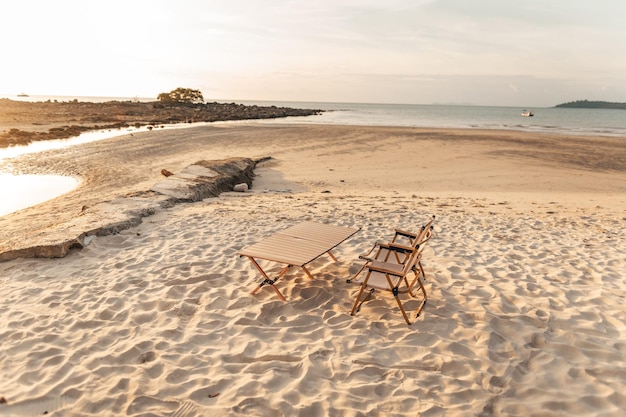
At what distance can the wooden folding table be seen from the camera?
4.88 meters

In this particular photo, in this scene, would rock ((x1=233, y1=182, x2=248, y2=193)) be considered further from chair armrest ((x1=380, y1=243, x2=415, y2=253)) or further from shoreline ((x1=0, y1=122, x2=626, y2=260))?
chair armrest ((x1=380, y1=243, x2=415, y2=253))

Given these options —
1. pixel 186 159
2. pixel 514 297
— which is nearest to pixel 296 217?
pixel 514 297

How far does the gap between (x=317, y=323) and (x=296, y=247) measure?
1.14 m

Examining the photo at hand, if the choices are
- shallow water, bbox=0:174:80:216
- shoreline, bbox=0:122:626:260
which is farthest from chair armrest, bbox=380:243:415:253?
shallow water, bbox=0:174:80:216

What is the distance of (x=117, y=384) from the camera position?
11.3 feet

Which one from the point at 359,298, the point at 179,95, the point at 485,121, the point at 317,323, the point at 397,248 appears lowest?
the point at 317,323

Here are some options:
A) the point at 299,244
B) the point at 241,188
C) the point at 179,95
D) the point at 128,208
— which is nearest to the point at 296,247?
the point at 299,244

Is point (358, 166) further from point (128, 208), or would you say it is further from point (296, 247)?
point (296, 247)

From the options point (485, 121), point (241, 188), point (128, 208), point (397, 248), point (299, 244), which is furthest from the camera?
point (485, 121)

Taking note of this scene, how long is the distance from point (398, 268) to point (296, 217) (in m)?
3.68

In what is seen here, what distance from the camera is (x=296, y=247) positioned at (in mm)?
5270

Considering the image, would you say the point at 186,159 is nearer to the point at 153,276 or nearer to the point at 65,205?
the point at 65,205

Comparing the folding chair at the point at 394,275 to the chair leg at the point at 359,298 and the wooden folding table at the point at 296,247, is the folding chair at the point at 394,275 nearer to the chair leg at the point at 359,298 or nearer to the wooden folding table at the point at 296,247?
the chair leg at the point at 359,298

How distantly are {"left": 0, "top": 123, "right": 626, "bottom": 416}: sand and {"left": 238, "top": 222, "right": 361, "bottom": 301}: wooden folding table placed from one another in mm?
311
